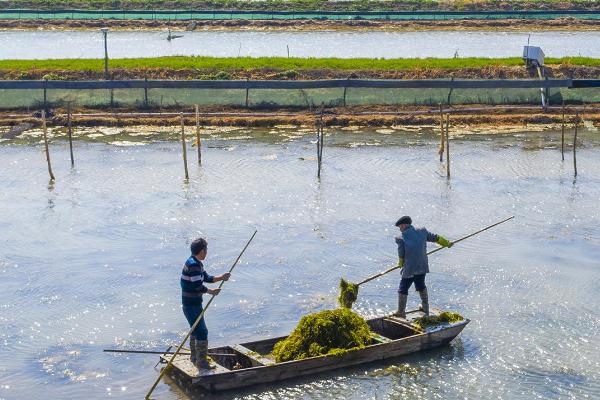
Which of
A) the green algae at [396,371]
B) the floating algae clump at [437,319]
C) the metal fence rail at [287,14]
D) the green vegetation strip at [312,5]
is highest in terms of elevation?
the green vegetation strip at [312,5]

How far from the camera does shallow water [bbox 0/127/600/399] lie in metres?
14.3

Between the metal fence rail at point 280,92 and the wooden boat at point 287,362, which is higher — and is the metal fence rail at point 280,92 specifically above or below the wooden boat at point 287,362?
above

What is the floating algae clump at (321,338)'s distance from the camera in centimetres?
1395

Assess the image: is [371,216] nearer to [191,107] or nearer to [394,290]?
[394,290]

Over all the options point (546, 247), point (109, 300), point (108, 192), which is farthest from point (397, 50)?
point (109, 300)

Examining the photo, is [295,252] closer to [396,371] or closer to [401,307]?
[401,307]

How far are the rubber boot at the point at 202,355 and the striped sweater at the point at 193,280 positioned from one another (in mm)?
529

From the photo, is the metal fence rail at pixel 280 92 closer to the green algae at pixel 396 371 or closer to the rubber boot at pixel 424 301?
the rubber boot at pixel 424 301

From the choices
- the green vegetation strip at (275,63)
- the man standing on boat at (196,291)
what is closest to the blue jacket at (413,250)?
the man standing on boat at (196,291)

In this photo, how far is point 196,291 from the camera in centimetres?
1309

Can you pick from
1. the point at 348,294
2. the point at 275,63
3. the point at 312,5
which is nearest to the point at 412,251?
the point at 348,294

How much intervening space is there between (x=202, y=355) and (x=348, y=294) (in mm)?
3090

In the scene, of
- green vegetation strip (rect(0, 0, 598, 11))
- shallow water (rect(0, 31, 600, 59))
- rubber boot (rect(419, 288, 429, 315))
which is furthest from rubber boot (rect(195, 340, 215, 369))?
green vegetation strip (rect(0, 0, 598, 11))

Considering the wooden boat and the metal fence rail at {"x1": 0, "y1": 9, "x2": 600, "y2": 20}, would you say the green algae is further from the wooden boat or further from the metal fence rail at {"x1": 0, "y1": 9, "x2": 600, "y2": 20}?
the metal fence rail at {"x1": 0, "y1": 9, "x2": 600, "y2": 20}
